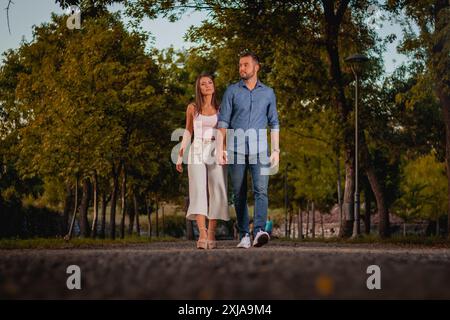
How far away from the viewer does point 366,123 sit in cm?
2728

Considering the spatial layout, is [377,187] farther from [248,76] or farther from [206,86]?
[248,76]

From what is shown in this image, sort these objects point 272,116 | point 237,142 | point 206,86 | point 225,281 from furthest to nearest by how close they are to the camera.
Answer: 1. point 206,86
2. point 272,116
3. point 237,142
4. point 225,281

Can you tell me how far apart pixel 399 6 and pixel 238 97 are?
15636mm

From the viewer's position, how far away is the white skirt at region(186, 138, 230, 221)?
1114 cm

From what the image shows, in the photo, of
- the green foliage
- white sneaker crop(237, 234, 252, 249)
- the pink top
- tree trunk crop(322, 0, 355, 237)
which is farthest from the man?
the green foliage

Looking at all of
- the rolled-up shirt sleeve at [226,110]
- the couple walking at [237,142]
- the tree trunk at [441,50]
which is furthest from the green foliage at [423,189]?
the rolled-up shirt sleeve at [226,110]

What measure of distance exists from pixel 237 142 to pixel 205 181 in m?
0.97

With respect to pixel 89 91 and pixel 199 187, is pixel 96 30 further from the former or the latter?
pixel 199 187

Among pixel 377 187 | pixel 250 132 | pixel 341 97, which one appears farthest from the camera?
pixel 377 187

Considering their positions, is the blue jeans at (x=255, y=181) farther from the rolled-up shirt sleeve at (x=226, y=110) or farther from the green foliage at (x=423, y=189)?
the green foliage at (x=423, y=189)

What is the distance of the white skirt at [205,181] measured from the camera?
11.1 meters

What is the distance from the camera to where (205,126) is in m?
11.1

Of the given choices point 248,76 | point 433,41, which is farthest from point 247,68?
point 433,41
